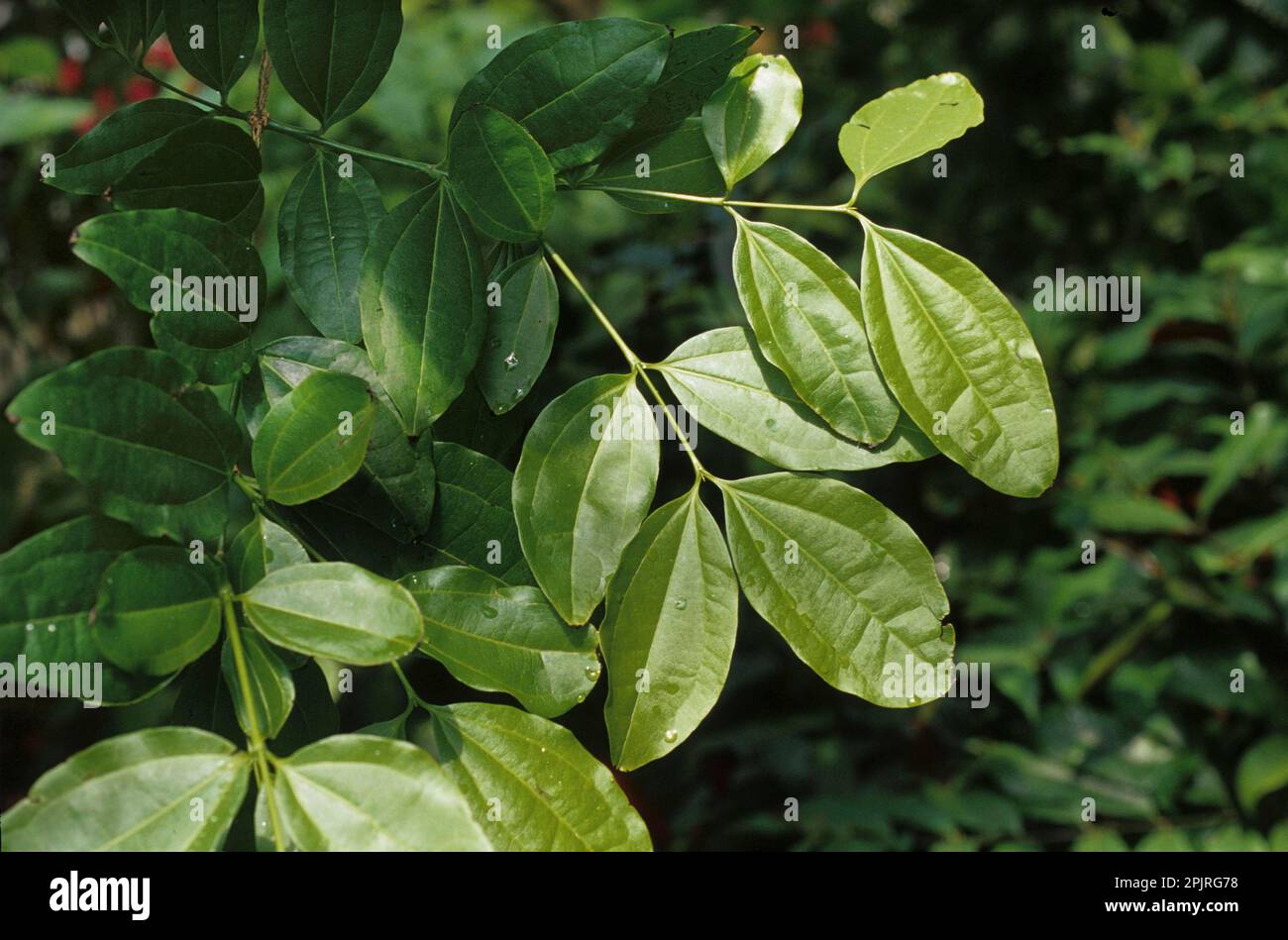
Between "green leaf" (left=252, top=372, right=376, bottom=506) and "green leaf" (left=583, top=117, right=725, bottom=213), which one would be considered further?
"green leaf" (left=583, top=117, right=725, bottom=213)

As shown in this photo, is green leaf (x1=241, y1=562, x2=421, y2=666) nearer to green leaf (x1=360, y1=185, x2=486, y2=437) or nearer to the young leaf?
green leaf (x1=360, y1=185, x2=486, y2=437)

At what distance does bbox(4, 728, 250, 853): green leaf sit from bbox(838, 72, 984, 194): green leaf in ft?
1.25

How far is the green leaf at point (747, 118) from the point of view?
0.53 metres

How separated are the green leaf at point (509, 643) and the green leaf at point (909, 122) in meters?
0.26

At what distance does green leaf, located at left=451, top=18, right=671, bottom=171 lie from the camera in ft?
1.66

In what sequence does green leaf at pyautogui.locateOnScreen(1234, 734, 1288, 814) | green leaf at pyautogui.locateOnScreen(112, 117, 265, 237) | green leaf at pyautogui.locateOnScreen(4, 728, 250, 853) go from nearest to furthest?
green leaf at pyautogui.locateOnScreen(4, 728, 250, 853), green leaf at pyautogui.locateOnScreen(112, 117, 265, 237), green leaf at pyautogui.locateOnScreen(1234, 734, 1288, 814)

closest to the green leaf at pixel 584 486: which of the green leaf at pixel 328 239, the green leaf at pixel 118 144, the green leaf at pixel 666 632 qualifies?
the green leaf at pixel 666 632

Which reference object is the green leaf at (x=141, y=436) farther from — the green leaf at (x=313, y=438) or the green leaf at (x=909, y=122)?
the green leaf at (x=909, y=122)

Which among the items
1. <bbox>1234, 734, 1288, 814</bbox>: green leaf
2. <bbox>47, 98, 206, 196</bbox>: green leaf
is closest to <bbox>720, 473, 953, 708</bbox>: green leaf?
<bbox>47, 98, 206, 196</bbox>: green leaf

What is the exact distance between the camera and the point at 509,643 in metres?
0.48

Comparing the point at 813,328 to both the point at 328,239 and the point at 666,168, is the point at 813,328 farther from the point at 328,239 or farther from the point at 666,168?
the point at 328,239

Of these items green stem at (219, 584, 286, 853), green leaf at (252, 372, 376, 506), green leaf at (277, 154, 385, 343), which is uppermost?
green leaf at (277, 154, 385, 343)

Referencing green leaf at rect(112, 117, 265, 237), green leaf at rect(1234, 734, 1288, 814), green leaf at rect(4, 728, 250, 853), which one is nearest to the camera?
green leaf at rect(4, 728, 250, 853)

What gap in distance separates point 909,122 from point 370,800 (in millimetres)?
379
